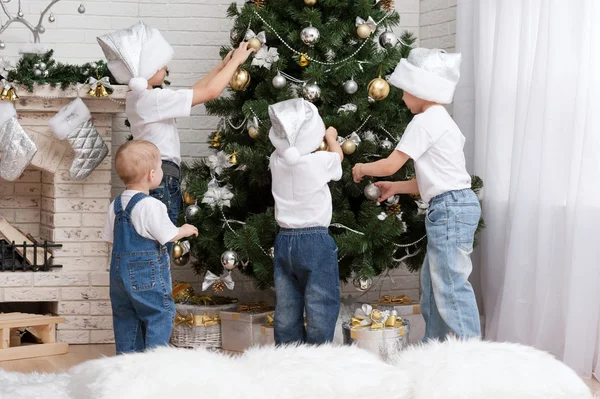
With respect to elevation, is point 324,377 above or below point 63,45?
below

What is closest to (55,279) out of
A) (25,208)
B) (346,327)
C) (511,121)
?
(25,208)

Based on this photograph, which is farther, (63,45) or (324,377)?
(63,45)

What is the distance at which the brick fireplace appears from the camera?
4301 millimetres

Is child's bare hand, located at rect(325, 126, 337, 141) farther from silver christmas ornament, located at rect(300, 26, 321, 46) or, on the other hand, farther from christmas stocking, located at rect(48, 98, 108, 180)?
christmas stocking, located at rect(48, 98, 108, 180)

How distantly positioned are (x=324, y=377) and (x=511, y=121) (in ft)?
8.87

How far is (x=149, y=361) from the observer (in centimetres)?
184

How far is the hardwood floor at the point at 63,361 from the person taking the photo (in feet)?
12.2

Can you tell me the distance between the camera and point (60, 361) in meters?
3.94

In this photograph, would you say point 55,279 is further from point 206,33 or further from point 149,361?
point 149,361

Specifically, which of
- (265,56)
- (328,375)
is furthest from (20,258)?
(328,375)

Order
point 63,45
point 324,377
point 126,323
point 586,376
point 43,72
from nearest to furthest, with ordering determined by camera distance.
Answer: point 324,377 → point 126,323 → point 586,376 → point 43,72 → point 63,45

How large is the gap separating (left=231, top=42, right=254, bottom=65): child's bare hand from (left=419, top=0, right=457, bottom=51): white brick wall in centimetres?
151

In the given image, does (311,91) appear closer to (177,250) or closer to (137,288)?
(177,250)

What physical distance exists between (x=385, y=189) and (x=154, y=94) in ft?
3.50
